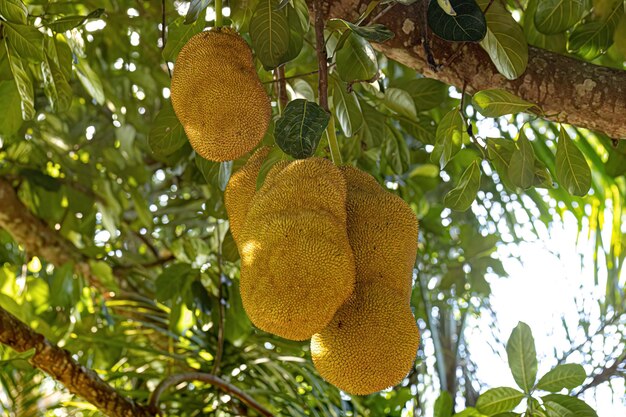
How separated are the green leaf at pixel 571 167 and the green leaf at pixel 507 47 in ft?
0.54

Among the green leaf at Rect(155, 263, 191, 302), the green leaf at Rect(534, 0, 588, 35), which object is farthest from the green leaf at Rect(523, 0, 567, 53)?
the green leaf at Rect(155, 263, 191, 302)

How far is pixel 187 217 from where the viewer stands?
262 cm

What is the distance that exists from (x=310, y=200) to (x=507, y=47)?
40cm

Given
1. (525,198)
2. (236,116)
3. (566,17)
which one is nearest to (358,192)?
(236,116)

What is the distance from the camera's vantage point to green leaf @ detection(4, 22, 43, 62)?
122cm

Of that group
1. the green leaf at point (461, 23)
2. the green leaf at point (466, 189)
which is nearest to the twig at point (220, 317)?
the green leaf at point (466, 189)

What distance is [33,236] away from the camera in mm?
2375

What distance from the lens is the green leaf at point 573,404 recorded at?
3.97 ft

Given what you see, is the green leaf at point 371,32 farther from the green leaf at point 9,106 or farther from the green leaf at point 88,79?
the green leaf at point 9,106

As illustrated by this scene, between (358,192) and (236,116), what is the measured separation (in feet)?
0.62

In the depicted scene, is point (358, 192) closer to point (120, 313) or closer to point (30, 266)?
point (120, 313)

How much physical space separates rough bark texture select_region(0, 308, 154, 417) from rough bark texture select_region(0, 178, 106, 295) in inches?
36.9

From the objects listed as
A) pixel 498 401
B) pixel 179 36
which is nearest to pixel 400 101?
pixel 179 36

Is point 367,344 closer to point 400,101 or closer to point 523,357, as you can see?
point 523,357
